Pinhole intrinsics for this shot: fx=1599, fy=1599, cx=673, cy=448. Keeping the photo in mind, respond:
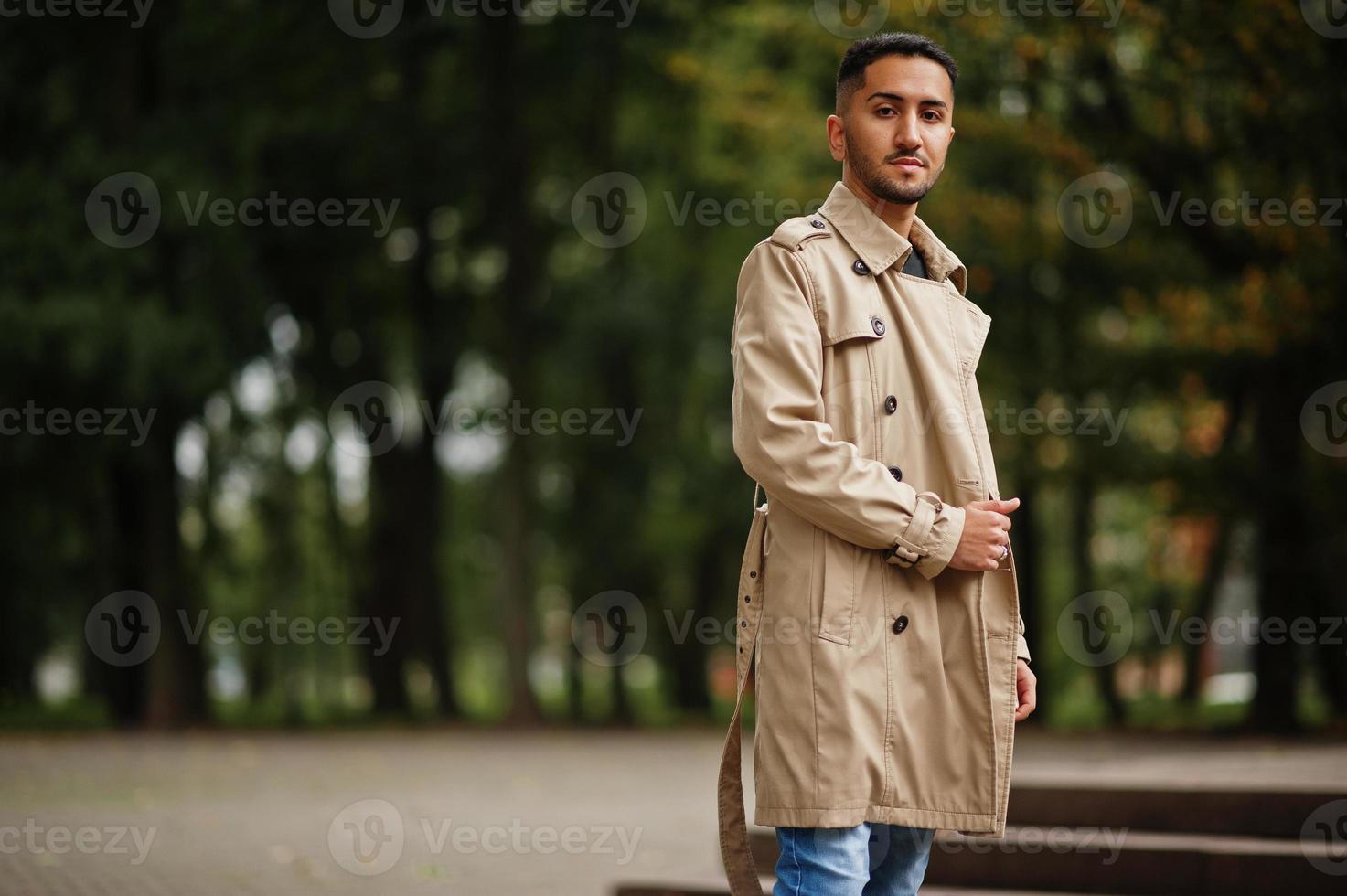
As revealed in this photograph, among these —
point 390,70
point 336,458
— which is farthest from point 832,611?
point 336,458

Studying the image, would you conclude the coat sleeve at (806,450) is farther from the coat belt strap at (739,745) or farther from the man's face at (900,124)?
the man's face at (900,124)

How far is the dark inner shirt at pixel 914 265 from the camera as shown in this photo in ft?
12.2

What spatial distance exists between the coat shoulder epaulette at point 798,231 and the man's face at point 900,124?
0.45 ft

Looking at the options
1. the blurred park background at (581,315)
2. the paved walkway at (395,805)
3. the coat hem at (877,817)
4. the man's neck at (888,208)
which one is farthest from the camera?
the blurred park background at (581,315)

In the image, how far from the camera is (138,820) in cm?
1114

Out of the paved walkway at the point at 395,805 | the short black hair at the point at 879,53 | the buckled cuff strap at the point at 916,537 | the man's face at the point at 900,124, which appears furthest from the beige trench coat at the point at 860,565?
the paved walkway at the point at 395,805

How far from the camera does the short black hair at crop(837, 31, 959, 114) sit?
11.5 ft

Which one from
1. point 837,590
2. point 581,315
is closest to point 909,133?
point 837,590

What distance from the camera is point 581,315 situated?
2361cm

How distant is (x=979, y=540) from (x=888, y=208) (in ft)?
2.62

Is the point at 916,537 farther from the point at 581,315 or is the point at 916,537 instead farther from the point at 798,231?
the point at 581,315

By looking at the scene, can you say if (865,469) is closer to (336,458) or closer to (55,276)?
(55,276)

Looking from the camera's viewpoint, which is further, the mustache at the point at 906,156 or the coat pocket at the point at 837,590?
the mustache at the point at 906,156

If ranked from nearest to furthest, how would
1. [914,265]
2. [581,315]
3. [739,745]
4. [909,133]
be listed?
[909,133], [739,745], [914,265], [581,315]
